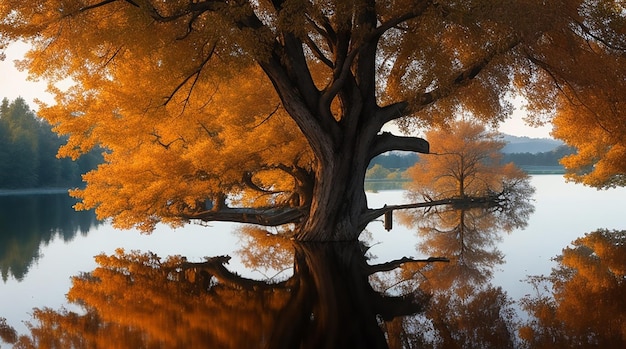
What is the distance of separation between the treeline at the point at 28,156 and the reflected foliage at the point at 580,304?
5093cm

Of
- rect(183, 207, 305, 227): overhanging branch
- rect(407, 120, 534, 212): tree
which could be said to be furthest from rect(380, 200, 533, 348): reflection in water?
rect(407, 120, 534, 212): tree

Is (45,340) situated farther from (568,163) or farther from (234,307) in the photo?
(568,163)

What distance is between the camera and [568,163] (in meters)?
22.9

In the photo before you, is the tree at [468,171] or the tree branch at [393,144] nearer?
the tree branch at [393,144]

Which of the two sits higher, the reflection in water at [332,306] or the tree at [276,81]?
the tree at [276,81]

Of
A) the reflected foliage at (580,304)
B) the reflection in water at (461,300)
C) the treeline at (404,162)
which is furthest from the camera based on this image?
the treeline at (404,162)

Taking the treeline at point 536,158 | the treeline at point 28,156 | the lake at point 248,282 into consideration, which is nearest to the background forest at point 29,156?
the treeline at point 28,156

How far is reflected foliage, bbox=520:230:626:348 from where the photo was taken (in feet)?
15.0

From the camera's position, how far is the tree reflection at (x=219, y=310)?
4715 millimetres

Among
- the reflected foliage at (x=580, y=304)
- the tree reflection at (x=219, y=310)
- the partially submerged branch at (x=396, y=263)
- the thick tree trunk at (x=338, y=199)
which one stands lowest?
the partially submerged branch at (x=396, y=263)

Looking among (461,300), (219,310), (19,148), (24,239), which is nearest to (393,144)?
(461,300)

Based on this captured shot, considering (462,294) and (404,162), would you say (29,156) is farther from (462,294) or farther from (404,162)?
(462,294)

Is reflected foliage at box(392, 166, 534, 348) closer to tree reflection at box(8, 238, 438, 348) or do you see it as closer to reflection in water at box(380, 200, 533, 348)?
reflection in water at box(380, 200, 533, 348)

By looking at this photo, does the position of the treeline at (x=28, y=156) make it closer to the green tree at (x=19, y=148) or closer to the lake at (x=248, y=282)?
the green tree at (x=19, y=148)
